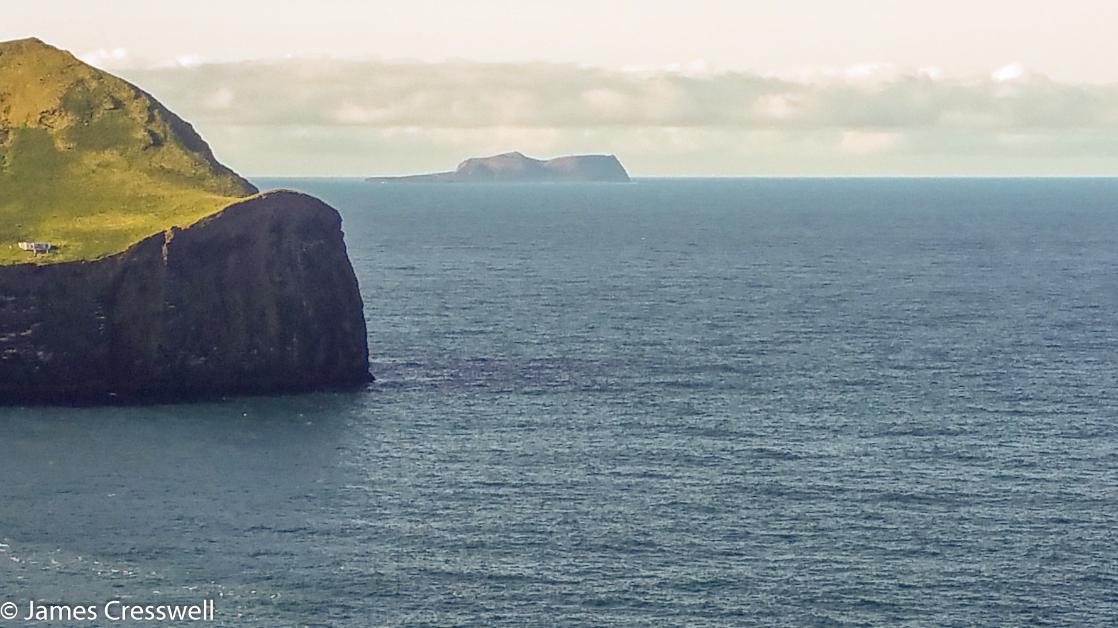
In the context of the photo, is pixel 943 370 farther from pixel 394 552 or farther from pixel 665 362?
pixel 394 552

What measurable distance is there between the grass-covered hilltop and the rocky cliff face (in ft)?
12.9

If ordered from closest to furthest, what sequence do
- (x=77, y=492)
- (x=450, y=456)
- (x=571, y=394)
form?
1. (x=77, y=492)
2. (x=450, y=456)
3. (x=571, y=394)

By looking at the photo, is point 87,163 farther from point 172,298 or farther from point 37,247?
point 172,298

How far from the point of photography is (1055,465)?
108 meters

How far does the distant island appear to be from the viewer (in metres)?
133

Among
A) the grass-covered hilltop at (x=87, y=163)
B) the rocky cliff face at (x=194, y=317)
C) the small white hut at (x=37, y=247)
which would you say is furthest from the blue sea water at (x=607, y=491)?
the grass-covered hilltop at (x=87, y=163)

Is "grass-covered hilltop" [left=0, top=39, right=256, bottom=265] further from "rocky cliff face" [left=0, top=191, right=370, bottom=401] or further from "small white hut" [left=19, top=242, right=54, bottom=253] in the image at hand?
"rocky cliff face" [left=0, top=191, right=370, bottom=401]

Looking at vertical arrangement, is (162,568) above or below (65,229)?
below

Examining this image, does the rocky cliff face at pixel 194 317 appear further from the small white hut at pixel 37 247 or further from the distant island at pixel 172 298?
the small white hut at pixel 37 247

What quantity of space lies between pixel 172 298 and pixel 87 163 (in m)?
35.4

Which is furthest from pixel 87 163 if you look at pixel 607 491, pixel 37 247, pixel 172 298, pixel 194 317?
pixel 607 491

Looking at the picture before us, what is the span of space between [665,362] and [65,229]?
59.5m

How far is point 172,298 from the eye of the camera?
5349 inches

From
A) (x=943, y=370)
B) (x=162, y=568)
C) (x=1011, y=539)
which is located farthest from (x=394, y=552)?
(x=943, y=370)
